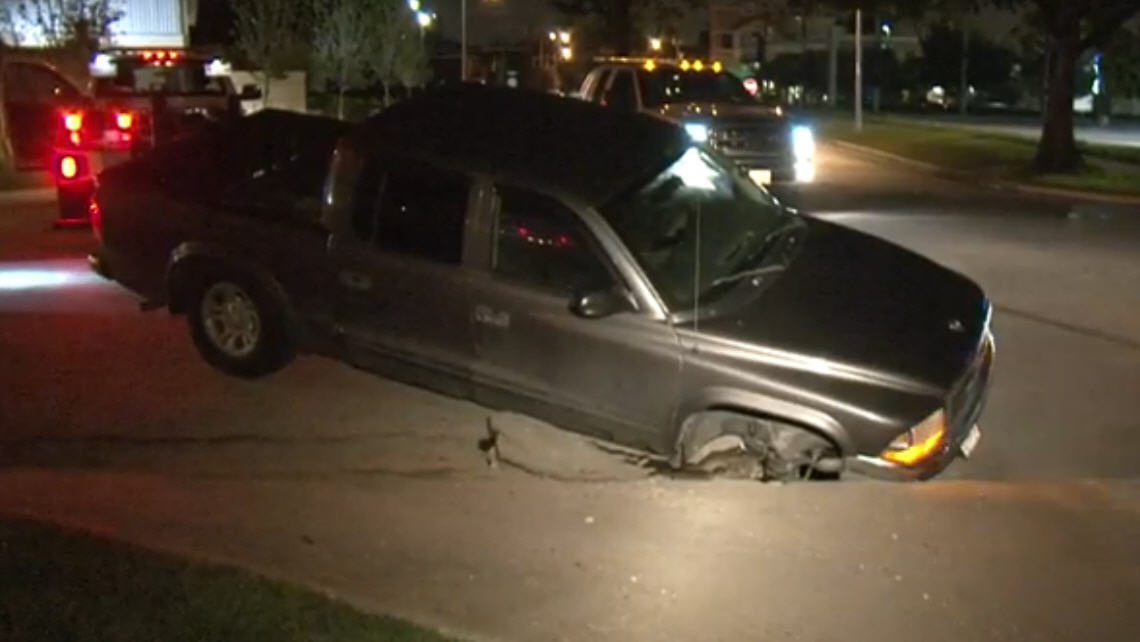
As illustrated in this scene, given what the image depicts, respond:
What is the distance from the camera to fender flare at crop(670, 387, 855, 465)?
688cm

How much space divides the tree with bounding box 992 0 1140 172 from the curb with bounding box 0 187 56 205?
55.8 ft

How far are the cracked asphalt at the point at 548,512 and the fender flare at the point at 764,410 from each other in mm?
269

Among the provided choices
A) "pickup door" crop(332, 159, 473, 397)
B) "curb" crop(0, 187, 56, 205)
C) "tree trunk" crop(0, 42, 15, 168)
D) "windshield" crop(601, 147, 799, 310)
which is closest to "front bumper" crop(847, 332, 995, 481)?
"windshield" crop(601, 147, 799, 310)

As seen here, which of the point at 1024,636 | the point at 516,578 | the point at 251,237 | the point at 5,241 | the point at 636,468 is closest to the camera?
the point at 1024,636

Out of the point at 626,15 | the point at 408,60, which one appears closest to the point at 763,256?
the point at 408,60

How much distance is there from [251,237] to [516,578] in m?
3.77

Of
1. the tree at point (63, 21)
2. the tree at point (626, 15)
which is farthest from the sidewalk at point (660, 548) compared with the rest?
the tree at point (626, 15)

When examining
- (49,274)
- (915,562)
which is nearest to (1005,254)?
(49,274)

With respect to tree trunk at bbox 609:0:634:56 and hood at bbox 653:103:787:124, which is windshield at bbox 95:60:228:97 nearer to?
hood at bbox 653:103:787:124

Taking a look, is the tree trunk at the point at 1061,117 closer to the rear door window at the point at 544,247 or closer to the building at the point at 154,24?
the building at the point at 154,24

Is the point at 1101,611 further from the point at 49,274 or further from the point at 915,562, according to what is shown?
the point at 49,274

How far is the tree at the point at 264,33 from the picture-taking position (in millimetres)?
38219

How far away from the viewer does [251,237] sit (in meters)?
8.82

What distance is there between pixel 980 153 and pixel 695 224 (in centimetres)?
2556
